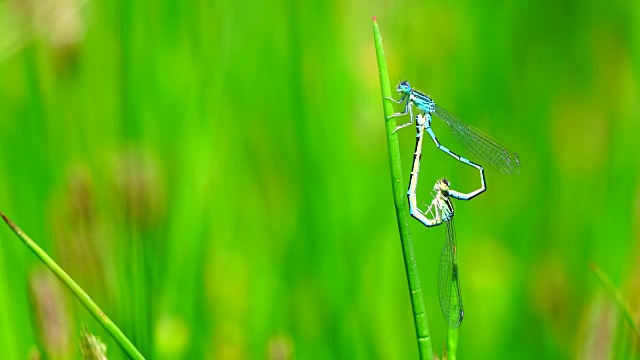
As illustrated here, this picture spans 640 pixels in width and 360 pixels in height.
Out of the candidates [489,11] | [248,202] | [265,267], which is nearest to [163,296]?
[265,267]

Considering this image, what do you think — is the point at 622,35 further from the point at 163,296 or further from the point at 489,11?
the point at 163,296

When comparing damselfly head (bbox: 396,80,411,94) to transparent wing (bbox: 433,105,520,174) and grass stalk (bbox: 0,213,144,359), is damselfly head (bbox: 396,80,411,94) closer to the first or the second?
transparent wing (bbox: 433,105,520,174)

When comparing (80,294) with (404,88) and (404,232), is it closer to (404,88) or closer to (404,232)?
(404,232)

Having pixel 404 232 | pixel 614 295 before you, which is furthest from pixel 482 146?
pixel 404 232

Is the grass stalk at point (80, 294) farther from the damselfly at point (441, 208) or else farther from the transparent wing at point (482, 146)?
the transparent wing at point (482, 146)

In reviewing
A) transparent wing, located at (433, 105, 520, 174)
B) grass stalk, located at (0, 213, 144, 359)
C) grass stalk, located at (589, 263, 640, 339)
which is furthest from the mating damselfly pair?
grass stalk, located at (0, 213, 144, 359)

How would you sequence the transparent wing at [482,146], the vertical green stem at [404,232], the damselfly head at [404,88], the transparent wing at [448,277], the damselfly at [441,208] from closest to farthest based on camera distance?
the vertical green stem at [404,232]
the transparent wing at [448,277]
the damselfly at [441,208]
the damselfly head at [404,88]
the transparent wing at [482,146]

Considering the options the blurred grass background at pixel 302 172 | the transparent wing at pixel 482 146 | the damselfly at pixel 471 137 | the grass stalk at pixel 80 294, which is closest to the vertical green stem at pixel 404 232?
the grass stalk at pixel 80 294
